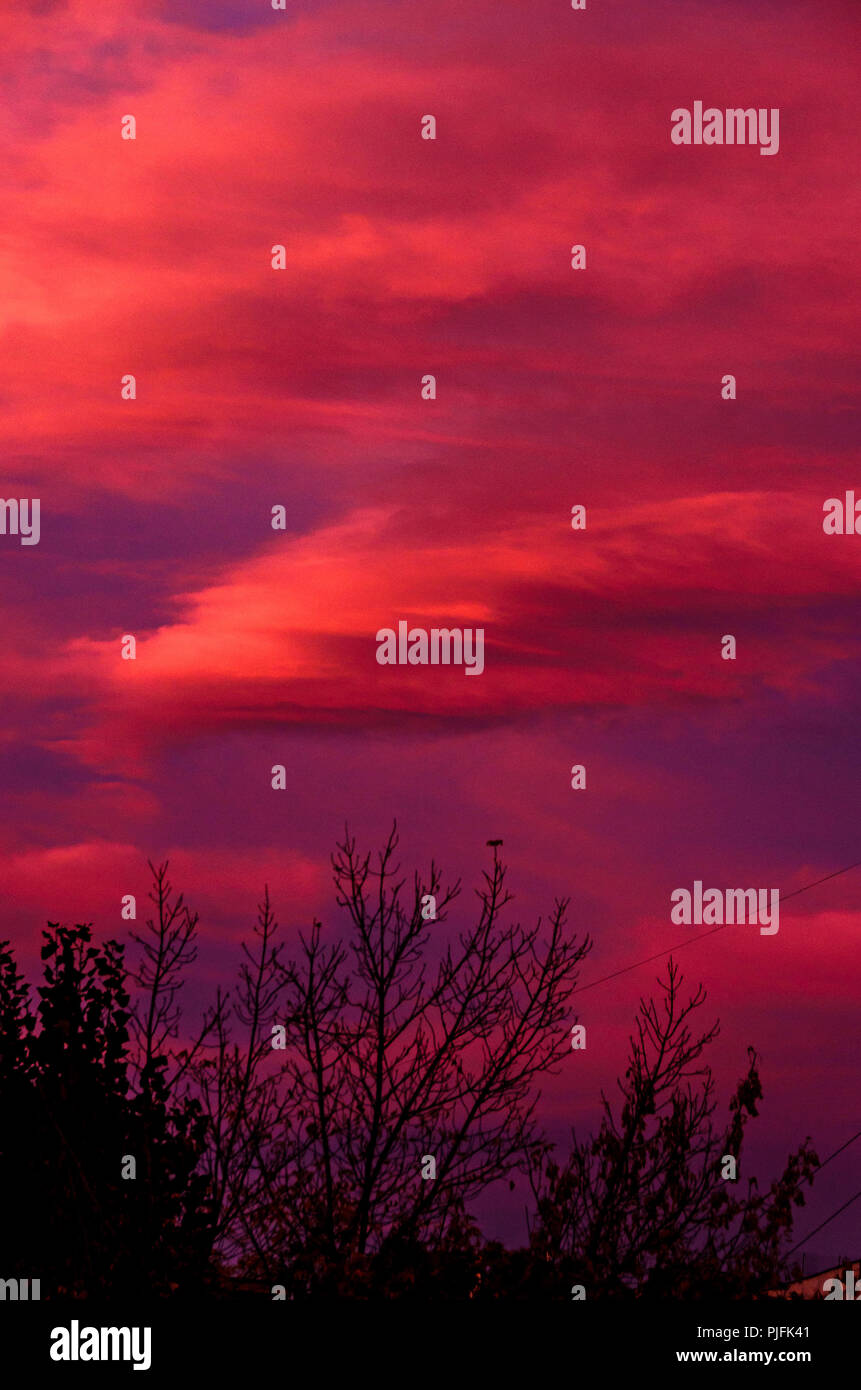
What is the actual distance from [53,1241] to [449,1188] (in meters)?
5.87

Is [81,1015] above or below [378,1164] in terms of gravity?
above

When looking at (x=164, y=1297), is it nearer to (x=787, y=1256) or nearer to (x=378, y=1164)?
(x=378, y=1164)

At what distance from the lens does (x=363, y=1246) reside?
19016 mm

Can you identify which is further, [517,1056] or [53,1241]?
[53,1241]

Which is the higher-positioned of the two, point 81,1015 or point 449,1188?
point 81,1015

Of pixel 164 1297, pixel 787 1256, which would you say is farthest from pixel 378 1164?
pixel 787 1256

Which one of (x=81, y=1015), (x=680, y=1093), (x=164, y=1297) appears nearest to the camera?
(x=164, y=1297)

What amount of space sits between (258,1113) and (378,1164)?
1.60 metres

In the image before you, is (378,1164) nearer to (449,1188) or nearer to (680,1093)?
(449,1188)
